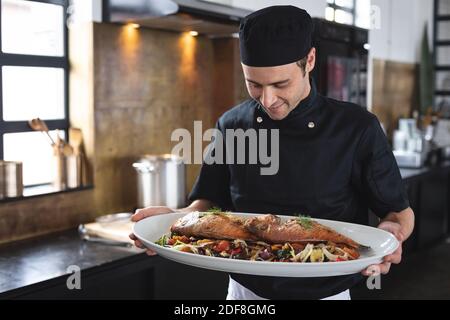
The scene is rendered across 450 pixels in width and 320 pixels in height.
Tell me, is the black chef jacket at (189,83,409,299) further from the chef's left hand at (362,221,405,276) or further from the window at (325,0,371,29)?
the window at (325,0,371,29)

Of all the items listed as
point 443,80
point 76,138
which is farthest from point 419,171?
point 76,138

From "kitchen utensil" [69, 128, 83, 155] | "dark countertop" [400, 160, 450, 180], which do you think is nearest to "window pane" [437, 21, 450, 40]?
"dark countertop" [400, 160, 450, 180]

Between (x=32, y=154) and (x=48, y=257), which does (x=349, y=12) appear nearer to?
(x=32, y=154)

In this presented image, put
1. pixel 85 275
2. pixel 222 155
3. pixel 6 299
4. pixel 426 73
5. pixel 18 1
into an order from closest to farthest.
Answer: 1. pixel 222 155
2. pixel 6 299
3. pixel 85 275
4. pixel 18 1
5. pixel 426 73

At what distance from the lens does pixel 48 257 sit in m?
2.79

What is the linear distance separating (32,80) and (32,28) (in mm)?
271

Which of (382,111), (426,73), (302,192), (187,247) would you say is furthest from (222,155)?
(426,73)

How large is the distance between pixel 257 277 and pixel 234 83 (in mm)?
2481

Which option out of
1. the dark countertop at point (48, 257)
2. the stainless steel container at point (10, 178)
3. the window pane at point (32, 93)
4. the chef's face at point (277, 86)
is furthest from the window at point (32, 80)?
the chef's face at point (277, 86)

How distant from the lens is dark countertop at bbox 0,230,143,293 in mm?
2486

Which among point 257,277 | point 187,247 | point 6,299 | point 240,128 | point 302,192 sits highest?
point 240,128

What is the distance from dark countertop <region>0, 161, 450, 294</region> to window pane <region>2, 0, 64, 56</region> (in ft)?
3.19

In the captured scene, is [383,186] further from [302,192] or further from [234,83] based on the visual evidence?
[234,83]
